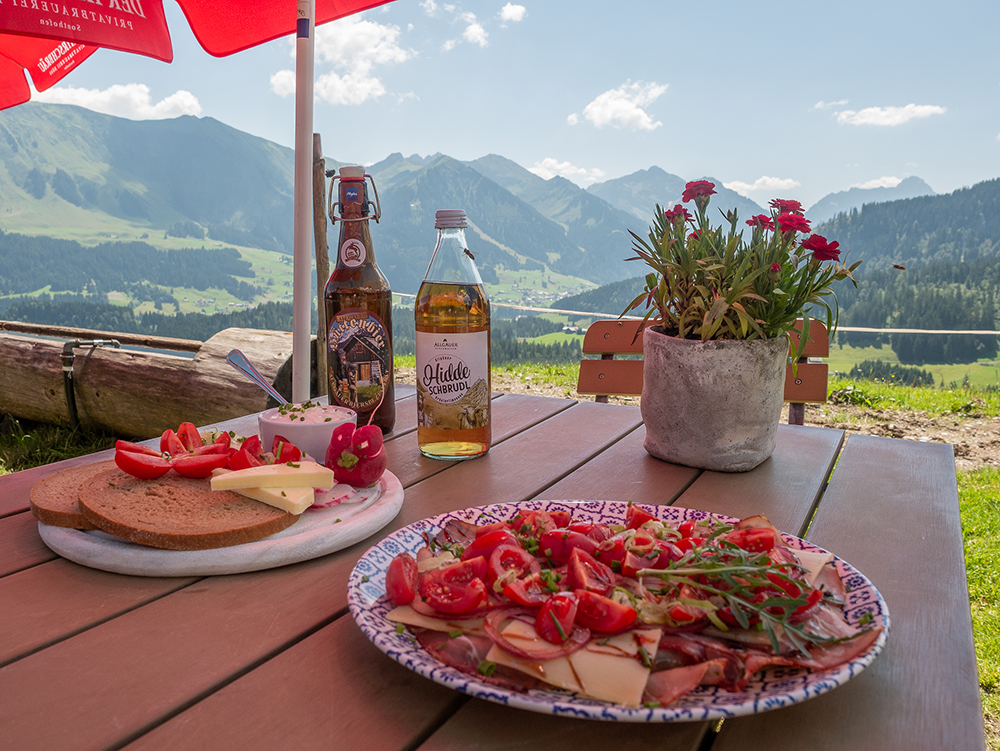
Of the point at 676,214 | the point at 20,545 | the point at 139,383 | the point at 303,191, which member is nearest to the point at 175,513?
the point at 20,545

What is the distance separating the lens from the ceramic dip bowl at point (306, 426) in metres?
1.16

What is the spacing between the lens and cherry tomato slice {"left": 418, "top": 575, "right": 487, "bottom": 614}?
2.06 feet

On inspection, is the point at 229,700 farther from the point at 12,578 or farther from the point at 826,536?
the point at 826,536

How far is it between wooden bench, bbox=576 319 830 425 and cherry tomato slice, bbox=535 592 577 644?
161cm

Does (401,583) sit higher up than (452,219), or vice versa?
(452,219)

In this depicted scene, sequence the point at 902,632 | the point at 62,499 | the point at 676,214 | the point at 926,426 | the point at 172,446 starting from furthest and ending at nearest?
1. the point at 926,426
2. the point at 676,214
3. the point at 172,446
4. the point at 62,499
5. the point at 902,632

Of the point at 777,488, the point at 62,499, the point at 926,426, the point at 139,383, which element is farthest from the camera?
the point at 926,426

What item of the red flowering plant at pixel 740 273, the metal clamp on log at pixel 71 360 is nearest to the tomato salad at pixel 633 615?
the red flowering plant at pixel 740 273

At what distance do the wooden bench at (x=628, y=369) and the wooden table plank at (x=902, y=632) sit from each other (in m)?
0.78

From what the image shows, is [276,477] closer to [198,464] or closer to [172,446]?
[198,464]

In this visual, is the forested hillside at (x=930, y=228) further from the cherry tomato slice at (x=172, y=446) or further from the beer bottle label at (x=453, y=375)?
the cherry tomato slice at (x=172, y=446)

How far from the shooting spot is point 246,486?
0.95m

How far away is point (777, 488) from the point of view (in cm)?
123

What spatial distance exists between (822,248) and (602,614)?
2.86 feet
